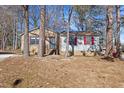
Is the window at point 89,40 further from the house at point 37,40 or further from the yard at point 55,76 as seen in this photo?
the yard at point 55,76

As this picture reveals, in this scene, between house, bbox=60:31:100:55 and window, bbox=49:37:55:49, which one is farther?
window, bbox=49:37:55:49

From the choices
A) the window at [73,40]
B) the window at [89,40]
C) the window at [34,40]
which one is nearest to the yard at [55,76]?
the window at [73,40]

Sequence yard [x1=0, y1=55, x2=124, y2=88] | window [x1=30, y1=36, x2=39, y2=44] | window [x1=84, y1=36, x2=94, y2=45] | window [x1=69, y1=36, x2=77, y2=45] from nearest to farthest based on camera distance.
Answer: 1. yard [x1=0, y1=55, x2=124, y2=88]
2. window [x1=69, y1=36, x2=77, y2=45]
3. window [x1=84, y1=36, x2=94, y2=45]
4. window [x1=30, y1=36, x2=39, y2=44]

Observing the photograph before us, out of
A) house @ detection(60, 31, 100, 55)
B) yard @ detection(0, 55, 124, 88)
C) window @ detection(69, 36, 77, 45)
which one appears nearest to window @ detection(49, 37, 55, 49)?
house @ detection(60, 31, 100, 55)

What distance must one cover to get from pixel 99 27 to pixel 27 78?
97.2 ft

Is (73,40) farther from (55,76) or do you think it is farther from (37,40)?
(55,76)

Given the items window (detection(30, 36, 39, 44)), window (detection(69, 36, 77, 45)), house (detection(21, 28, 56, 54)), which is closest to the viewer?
window (detection(69, 36, 77, 45))

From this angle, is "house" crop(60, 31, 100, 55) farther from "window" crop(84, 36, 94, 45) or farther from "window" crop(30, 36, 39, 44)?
"window" crop(30, 36, 39, 44)

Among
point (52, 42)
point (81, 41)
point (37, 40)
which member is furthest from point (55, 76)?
point (37, 40)

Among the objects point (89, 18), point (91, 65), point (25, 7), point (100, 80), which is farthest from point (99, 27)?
point (100, 80)

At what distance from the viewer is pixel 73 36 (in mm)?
30891
